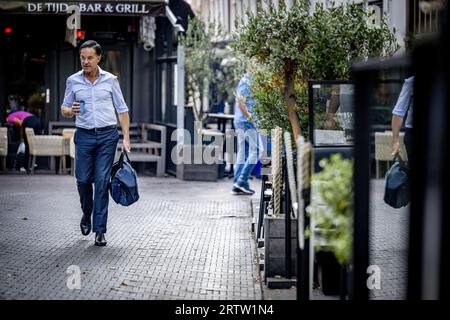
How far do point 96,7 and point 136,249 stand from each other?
846 cm

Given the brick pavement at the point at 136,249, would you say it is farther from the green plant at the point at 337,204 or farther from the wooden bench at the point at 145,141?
the wooden bench at the point at 145,141

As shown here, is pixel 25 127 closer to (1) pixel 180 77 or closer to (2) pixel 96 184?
(1) pixel 180 77

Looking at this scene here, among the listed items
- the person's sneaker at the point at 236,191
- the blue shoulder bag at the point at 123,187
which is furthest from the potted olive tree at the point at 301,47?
the person's sneaker at the point at 236,191

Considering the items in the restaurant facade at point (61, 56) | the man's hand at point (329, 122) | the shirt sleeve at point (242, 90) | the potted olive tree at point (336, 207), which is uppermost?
the restaurant facade at point (61, 56)

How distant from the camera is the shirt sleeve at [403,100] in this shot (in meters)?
8.33

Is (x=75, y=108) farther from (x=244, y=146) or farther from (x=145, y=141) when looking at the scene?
(x=145, y=141)

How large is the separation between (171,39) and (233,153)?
3279 mm

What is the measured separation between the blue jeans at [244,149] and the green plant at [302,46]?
16.0 feet

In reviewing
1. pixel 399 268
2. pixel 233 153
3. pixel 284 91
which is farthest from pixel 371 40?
pixel 233 153

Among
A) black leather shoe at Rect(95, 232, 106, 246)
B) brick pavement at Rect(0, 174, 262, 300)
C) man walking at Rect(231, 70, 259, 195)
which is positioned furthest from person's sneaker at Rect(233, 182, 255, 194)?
black leather shoe at Rect(95, 232, 106, 246)

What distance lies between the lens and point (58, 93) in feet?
63.2

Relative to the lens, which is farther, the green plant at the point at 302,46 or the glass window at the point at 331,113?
the green plant at the point at 302,46

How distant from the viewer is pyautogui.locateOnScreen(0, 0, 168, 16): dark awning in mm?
16406

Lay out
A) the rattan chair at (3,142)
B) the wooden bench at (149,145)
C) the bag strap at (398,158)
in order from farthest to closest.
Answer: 1. the wooden bench at (149,145)
2. the rattan chair at (3,142)
3. the bag strap at (398,158)
